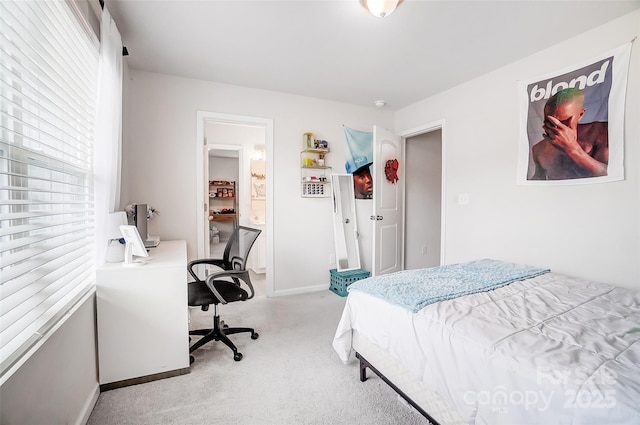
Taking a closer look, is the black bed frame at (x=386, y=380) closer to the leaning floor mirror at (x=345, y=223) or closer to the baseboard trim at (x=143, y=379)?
the baseboard trim at (x=143, y=379)

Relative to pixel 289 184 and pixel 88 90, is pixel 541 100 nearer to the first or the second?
pixel 289 184

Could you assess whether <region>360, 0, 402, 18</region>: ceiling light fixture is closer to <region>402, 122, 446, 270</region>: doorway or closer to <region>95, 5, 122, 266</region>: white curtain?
<region>95, 5, 122, 266</region>: white curtain

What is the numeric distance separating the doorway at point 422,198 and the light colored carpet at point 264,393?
2.42m

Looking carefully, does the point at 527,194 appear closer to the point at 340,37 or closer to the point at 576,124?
the point at 576,124

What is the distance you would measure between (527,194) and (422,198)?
5.95ft

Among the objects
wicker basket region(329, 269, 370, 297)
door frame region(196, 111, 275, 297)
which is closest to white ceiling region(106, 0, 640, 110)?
door frame region(196, 111, 275, 297)

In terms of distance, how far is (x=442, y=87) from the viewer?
3.24m

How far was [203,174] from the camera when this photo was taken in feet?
10.1

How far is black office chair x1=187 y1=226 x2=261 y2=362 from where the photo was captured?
2064 mm

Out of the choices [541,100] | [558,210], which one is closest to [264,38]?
[541,100]

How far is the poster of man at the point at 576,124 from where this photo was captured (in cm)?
200

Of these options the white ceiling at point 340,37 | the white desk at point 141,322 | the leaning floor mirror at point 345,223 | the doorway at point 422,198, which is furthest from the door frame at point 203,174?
the doorway at point 422,198

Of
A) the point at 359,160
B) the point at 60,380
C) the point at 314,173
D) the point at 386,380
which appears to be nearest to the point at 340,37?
the point at 314,173

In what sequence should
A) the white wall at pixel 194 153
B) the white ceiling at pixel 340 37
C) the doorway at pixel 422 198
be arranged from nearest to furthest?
the white ceiling at pixel 340 37 < the white wall at pixel 194 153 < the doorway at pixel 422 198
